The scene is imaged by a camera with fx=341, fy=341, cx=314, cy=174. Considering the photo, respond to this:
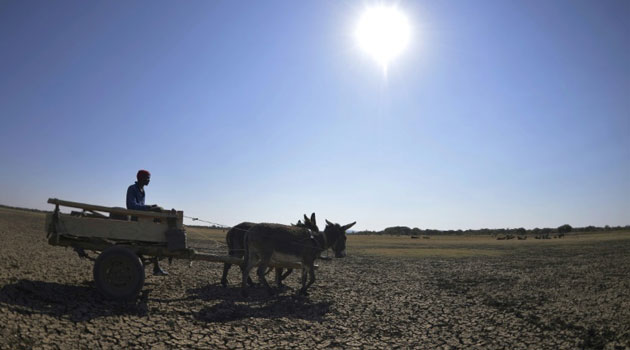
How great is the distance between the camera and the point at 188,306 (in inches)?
377

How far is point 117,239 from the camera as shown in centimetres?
891

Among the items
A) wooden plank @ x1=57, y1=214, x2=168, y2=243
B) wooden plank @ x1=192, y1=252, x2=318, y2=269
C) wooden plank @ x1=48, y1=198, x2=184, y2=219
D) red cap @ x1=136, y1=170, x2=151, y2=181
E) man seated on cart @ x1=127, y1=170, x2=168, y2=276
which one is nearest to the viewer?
wooden plank @ x1=48, y1=198, x2=184, y2=219

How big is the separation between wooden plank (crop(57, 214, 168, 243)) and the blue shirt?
0.87 metres

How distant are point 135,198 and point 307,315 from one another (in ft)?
20.6

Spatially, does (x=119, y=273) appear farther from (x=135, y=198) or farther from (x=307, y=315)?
(x=307, y=315)

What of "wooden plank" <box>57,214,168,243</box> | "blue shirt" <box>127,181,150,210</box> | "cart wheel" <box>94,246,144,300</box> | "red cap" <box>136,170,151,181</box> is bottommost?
"cart wheel" <box>94,246,144,300</box>

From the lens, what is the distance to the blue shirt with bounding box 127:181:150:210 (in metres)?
9.95

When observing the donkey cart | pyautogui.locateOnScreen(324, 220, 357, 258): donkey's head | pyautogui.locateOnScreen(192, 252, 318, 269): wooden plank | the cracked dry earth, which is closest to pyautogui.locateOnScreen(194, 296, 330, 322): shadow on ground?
the cracked dry earth

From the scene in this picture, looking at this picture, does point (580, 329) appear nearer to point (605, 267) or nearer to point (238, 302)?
point (238, 302)

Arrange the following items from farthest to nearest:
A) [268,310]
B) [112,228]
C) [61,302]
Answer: [268,310], [112,228], [61,302]

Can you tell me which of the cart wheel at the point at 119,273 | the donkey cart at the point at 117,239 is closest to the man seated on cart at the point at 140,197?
A: the donkey cart at the point at 117,239

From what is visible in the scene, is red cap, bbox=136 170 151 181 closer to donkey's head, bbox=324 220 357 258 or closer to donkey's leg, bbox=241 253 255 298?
donkey's leg, bbox=241 253 255 298

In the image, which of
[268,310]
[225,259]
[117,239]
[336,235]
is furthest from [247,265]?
[117,239]

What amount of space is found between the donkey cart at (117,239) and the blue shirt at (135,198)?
56 cm
